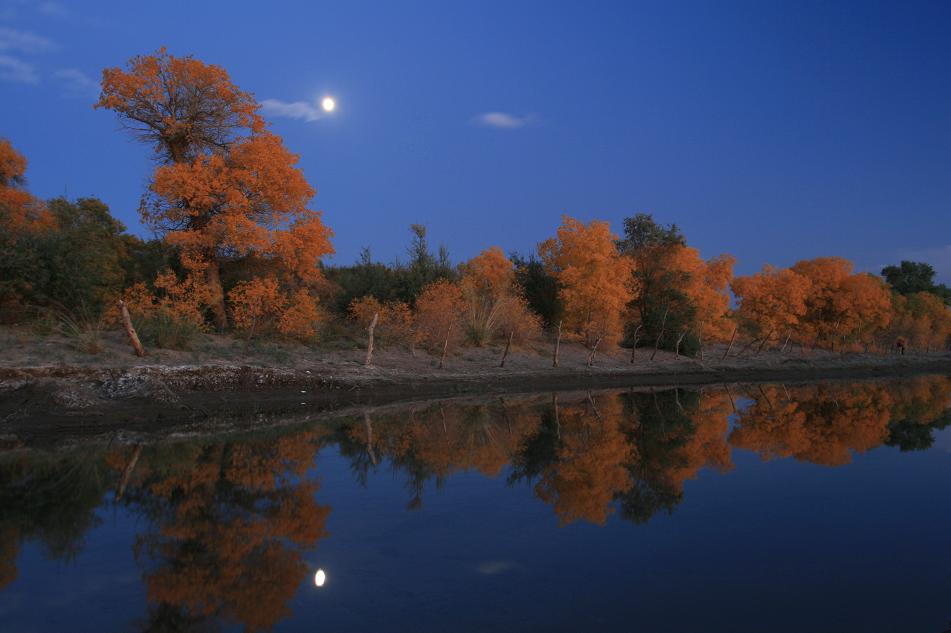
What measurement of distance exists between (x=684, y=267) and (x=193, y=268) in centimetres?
3063

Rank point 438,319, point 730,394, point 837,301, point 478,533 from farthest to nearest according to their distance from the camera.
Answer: point 837,301 < point 438,319 < point 730,394 < point 478,533

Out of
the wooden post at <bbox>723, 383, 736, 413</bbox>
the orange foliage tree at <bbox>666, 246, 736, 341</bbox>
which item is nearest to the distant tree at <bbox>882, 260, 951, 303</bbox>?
the orange foliage tree at <bbox>666, 246, 736, 341</bbox>

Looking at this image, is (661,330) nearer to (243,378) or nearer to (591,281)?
(591,281)

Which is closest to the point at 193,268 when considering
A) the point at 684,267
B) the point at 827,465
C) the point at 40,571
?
the point at 40,571

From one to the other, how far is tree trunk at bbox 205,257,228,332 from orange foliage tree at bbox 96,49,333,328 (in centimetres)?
4

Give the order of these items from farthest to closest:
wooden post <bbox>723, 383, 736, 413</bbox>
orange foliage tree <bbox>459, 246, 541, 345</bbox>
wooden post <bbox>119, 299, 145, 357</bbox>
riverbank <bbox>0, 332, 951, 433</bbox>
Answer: orange foliage tree <bbox>459, 246, 541, 345</bbox>
wooden post <bbox>723, 383, 736, 413</bbox>
wooden post <bbox>119, 299, 145, 357</bbox>
riverbank <bbox>0, 332, 951, 433</bbox>

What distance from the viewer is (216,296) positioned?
25641 millimetres

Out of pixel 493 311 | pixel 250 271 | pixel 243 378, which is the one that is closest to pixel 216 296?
pixel 250 271

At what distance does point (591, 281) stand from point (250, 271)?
18.1m

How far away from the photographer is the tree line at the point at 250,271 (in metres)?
22.9

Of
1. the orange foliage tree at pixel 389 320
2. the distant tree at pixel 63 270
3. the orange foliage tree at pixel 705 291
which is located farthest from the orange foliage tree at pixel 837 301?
the distant tree at pixel 63 270

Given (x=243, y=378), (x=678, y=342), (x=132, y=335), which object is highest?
(x=678, y=342)

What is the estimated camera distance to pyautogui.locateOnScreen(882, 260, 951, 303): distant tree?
270 ft

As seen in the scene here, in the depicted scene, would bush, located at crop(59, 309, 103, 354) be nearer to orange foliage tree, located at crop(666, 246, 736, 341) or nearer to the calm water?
the calm water
